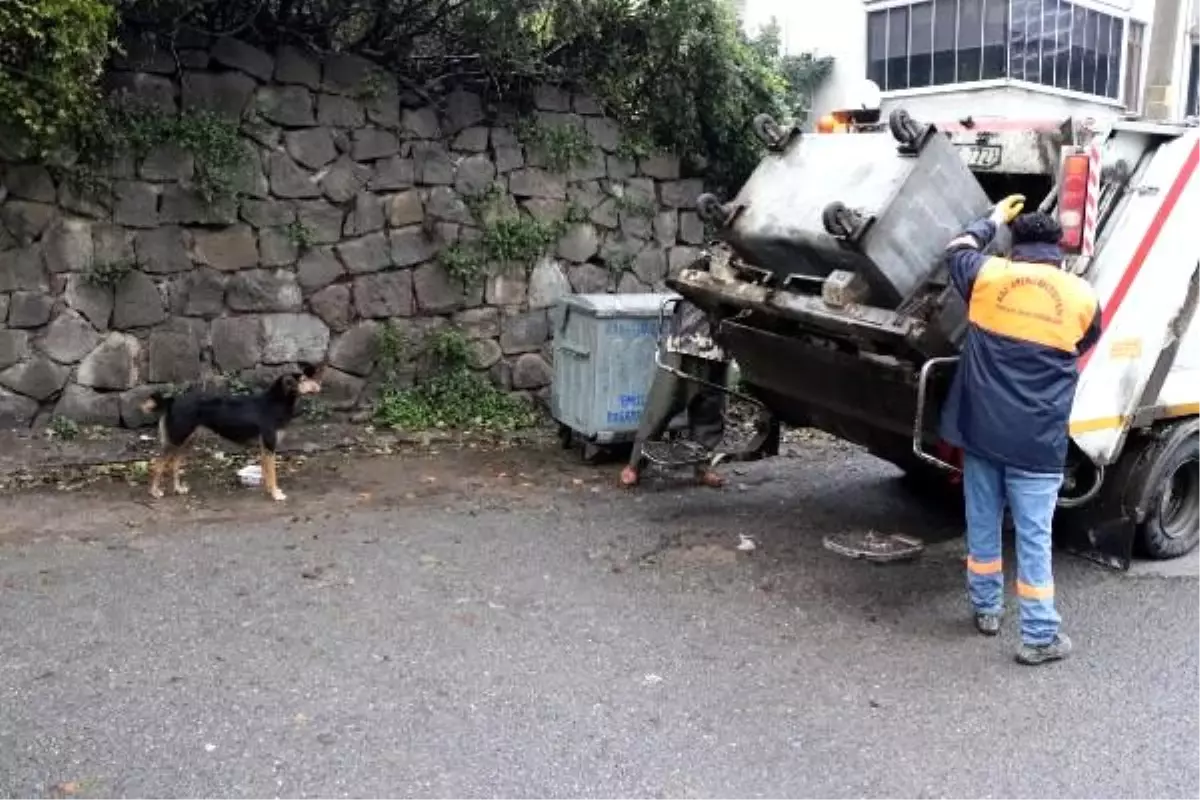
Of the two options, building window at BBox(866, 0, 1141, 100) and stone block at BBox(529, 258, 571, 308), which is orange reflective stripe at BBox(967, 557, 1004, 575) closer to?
stone block at BBox(529, 258, 571, 308)

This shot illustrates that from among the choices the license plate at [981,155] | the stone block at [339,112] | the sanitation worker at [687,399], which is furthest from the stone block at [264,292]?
the license plate at [981,155]

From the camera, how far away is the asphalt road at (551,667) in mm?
3625

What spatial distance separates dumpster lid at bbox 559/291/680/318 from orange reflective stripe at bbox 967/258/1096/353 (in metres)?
3.09

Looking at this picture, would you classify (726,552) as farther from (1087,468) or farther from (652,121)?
(652,121)

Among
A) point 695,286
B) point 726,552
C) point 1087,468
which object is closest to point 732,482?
point 726,552

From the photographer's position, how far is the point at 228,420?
6.65 meters

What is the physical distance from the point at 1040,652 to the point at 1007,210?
1795 millimetres

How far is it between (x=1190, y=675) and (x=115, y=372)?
21.1 feet

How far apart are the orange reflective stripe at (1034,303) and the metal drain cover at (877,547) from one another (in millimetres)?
1312

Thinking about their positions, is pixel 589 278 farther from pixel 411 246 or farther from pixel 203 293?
pixel 203 293

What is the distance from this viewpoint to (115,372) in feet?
24.9

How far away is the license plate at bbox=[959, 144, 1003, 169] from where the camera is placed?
5230 mm

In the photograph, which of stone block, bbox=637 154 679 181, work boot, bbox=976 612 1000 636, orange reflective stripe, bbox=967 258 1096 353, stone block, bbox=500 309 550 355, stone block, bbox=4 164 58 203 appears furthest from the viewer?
stone block, bbox=637 154 679 181

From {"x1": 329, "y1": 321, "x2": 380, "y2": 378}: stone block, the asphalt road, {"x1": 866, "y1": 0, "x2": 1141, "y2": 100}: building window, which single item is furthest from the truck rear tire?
{"x1": 866, "y1": 0, "x2": 1141, "y2": 100}: building window
